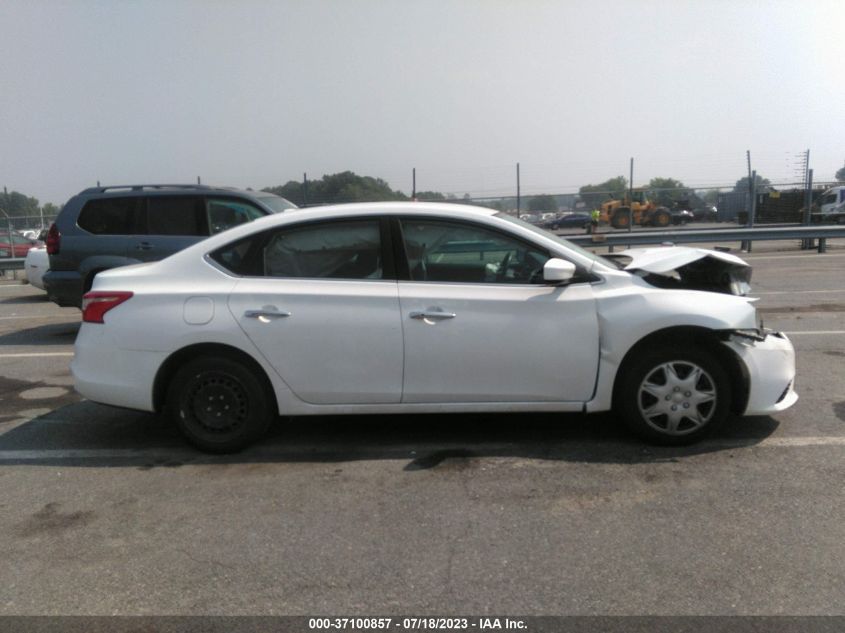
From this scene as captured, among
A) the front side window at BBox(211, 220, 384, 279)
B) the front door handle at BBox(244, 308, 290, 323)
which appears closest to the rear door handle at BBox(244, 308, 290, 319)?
the front door handle at BBox(244, 308, 290, 323)

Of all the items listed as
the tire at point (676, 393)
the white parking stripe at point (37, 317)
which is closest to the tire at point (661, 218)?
the white parking stripe at point (37, 317)

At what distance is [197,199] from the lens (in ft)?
29.4

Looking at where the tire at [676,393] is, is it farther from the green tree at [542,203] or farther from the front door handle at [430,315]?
the green tree at [542,203]

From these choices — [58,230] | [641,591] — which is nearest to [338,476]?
[641,591]

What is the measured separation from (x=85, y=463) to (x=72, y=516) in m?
0.85

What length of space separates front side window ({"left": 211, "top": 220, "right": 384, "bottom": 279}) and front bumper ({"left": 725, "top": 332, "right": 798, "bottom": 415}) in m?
2.32

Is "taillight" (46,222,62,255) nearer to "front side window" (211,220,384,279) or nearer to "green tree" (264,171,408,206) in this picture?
"front side window" (211,220,384,279)

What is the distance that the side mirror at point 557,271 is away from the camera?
4.39 m

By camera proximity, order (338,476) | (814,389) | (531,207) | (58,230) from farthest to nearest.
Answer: (531,207) < (58,230) < (814,389) < (338,476)

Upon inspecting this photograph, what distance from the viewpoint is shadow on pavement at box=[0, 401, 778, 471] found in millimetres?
4652

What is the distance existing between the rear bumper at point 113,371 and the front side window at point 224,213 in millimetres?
4290

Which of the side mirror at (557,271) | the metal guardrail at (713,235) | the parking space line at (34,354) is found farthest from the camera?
the metal guardrail at (713,235)

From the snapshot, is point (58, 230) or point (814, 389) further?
point (58, 230)

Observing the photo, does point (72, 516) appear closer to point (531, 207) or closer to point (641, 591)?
point (641, 591)
